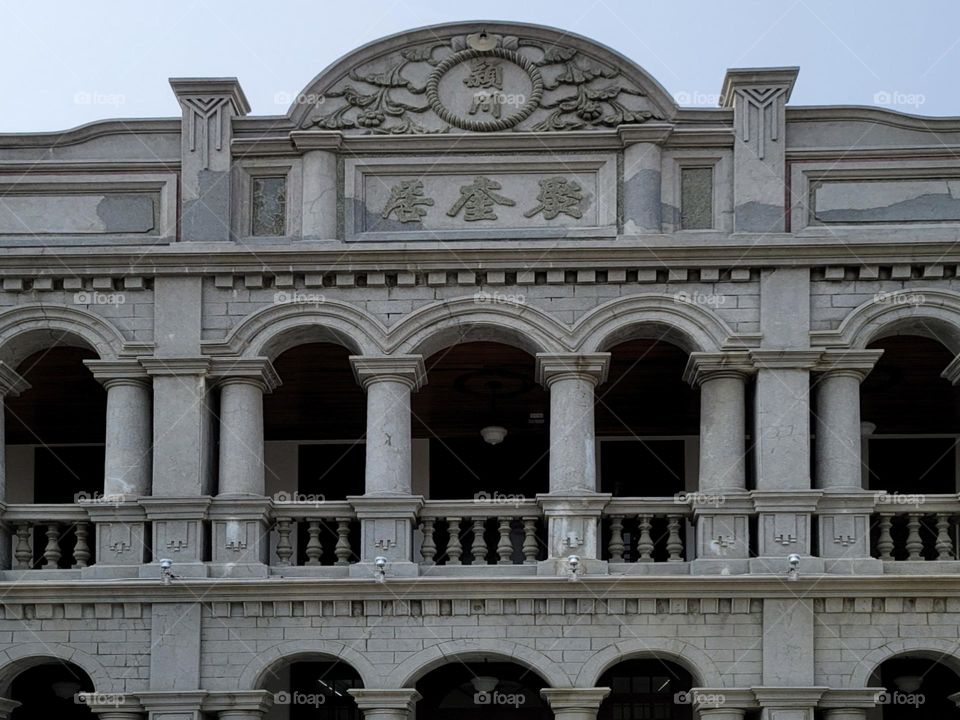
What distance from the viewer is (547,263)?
2225 cm

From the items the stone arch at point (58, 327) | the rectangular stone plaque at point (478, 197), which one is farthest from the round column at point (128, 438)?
the rectangular stone plaque at point (478, 197)

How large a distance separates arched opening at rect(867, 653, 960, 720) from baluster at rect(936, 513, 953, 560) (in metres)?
3.89

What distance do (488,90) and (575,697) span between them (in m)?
7.24

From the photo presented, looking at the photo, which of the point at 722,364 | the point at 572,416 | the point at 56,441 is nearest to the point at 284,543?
the point at 572,416

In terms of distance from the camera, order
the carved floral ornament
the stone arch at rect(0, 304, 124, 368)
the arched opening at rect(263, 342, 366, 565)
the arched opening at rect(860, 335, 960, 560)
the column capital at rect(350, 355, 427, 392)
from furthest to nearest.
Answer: the arched opening at rect(263, 342, 366, 565), the arched opening at rect(860, 335, 960, 560), the carved floral ornament, the stone arch at rect(0, 304, 124, 368), the column capital at rect(350, 355, 427, 392)

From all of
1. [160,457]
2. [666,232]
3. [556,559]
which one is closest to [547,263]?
[666,232]

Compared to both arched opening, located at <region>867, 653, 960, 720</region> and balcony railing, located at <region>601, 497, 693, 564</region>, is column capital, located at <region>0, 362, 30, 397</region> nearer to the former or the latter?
balcony railing, located at <region>601, 497, 693, 564</region>

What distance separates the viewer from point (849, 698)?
68.9 feet

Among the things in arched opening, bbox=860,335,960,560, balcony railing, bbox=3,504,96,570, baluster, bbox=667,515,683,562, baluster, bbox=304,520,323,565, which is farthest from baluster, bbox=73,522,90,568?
arched opening, bbox=860,335,960,560

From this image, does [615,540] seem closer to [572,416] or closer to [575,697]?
[572,416]

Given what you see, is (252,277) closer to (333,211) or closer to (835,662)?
(333,211)

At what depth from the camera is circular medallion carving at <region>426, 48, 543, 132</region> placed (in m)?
22.9

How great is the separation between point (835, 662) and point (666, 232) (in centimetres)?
531

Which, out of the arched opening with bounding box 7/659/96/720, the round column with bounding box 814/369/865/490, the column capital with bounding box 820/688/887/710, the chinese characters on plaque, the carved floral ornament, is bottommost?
the column capital with bounding box 820/688/887/710
